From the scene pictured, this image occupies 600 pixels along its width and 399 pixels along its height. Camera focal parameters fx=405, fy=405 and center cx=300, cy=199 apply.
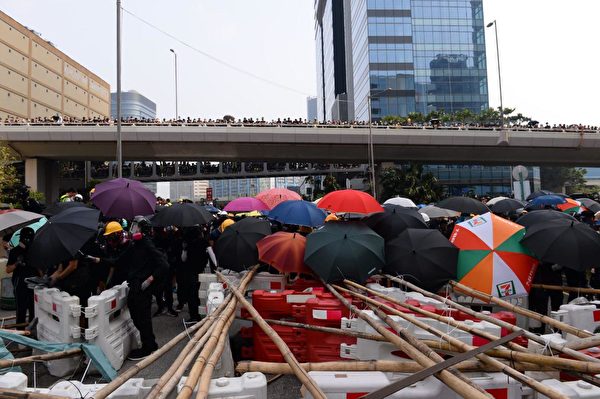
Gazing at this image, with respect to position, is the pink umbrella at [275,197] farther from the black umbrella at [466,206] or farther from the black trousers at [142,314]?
the black trousers at [142,314]

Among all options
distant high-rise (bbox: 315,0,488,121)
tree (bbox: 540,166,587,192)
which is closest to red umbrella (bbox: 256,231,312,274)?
distant high-rise (bbox: 315,0,488,121)

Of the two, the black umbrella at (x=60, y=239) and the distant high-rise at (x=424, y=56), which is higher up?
the distant high-rise at (x=424, y=56)

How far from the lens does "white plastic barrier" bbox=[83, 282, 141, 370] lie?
5027 millimetres

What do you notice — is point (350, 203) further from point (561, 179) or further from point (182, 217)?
point (561, 179)

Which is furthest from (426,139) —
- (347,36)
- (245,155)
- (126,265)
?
(347,36)

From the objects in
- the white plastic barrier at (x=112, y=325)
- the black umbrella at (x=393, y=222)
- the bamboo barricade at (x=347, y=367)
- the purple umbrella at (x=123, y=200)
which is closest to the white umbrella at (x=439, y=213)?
the black umbrella at (x=393, y=222)

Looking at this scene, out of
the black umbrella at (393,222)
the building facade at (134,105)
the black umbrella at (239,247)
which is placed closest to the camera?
the black umbrella at (239,247)

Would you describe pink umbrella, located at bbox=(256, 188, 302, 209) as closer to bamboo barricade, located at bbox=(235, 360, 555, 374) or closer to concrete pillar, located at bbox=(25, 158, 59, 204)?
bamboo barricade, located at bbox=(235, 360, 555, 374)

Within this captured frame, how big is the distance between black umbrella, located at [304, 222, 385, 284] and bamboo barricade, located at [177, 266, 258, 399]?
1266 mm

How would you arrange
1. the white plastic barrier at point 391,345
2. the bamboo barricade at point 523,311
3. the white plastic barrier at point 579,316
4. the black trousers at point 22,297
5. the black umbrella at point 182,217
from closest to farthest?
the bamboo barricade at point 523,311 < the white plastic barrier at point 391,345 < the white plastic barrier at point 579,316 < the black trousers at point 22,297 < the black umbrella at point 182,217

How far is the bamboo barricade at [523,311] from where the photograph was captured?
10.5ft

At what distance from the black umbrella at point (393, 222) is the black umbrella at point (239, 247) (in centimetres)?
211

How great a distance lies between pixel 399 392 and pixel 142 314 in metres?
4.25

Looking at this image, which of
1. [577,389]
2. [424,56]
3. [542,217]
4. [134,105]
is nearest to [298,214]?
[542,217]
